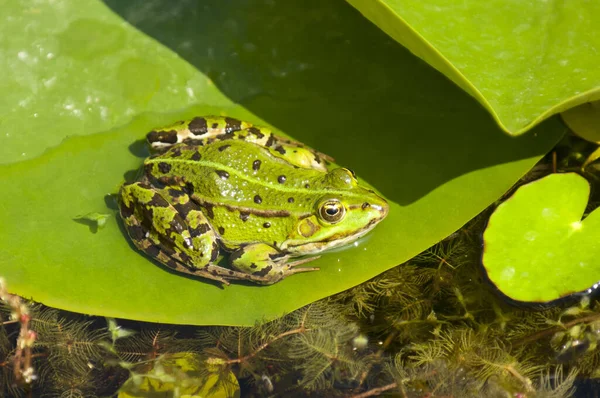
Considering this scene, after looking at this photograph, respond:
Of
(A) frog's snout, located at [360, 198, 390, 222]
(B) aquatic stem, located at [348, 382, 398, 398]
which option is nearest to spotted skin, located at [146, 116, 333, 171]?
(A) frog's snout, located at [360, 198, 390, 222]

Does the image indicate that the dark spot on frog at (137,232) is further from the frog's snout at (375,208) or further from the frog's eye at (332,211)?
the frog's snout at (375,208)

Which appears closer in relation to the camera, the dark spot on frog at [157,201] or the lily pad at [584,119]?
the dark spot on frog at [157,201]

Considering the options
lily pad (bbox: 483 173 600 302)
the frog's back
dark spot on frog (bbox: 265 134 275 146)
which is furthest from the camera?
dark spot on frog (bbox: 265 134 275 146)

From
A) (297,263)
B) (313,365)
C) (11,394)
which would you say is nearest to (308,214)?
(297,263)

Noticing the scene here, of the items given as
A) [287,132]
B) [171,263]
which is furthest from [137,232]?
[287,132]

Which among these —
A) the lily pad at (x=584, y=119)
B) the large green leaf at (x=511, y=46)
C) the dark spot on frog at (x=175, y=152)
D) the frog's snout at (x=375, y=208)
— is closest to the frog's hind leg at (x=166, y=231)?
the dark spot on frog at (x=175, y=152)

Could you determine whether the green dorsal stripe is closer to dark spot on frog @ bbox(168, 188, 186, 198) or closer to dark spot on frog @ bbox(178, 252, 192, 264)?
dark spot on frog @ bbox(168, 188, 186, 198)

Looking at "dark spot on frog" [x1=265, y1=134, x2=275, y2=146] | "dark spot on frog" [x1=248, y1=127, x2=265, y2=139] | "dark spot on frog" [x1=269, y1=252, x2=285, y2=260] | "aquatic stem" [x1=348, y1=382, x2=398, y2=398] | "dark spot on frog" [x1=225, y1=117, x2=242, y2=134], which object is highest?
"dark spot on frog" [x1=225, y1=117, x2=242, y2=134]
